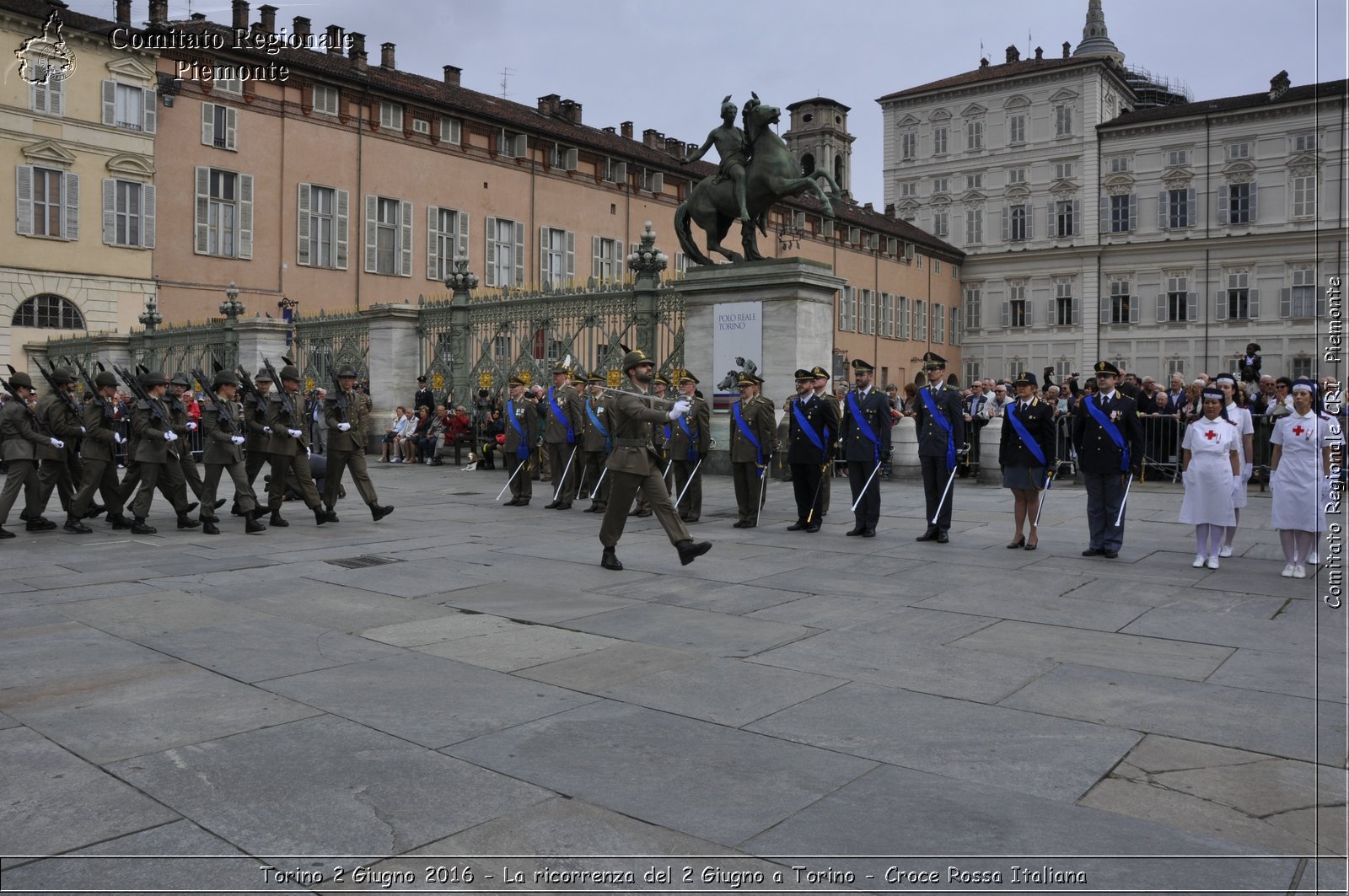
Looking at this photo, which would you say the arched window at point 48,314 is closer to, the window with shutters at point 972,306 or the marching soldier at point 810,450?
the marching soldier at point 810,450

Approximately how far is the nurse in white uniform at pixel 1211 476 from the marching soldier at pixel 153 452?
10477 millimetres

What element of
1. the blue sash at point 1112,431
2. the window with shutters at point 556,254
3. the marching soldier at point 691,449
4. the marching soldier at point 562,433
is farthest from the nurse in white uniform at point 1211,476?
the window with shutters at point 556,254

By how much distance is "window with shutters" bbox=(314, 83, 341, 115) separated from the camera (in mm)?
33844

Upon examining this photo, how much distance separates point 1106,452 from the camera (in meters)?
10.4

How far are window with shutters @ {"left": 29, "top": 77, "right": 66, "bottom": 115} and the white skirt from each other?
105 feet

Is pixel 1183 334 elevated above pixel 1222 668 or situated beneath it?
elevated above

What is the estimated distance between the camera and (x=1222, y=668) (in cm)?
604

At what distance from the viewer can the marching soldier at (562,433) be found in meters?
14.5

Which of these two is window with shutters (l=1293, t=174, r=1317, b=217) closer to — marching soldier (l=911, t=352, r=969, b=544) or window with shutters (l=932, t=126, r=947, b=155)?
window with shutters (l=932, t=126, r=947, b=155)

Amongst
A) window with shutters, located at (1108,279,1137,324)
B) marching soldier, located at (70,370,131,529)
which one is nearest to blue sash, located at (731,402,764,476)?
marching soldier, located at (70,370,131,529)

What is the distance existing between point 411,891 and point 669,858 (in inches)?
32.9

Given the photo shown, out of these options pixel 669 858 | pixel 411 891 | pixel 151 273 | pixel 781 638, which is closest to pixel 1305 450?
pixel 781 638

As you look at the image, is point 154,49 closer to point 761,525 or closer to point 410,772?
point 761,525

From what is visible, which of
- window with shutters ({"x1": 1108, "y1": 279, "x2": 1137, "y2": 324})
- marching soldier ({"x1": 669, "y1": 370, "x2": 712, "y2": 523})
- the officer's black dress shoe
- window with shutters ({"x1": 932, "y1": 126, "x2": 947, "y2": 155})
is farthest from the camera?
window with shutters ({"x1": 932, "y1": 126, "x2": 947, "y2": 155})
